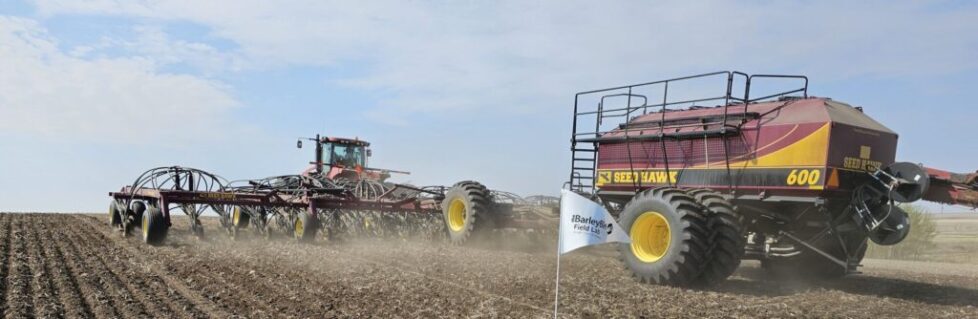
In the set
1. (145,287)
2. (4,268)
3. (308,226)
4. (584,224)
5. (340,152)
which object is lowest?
(4,268)

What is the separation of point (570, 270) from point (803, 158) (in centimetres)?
365

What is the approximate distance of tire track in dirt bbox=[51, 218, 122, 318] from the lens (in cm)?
647

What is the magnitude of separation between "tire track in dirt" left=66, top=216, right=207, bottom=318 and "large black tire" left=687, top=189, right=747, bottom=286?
19.3 feet

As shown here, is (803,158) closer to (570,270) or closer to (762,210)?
(762,210)

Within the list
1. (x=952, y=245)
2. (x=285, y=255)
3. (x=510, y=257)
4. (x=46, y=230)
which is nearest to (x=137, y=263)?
(x=285, y=255)

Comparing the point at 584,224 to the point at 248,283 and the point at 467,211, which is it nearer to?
the point at 248,283

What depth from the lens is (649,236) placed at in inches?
368

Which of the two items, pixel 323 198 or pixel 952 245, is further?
pixel 952 245

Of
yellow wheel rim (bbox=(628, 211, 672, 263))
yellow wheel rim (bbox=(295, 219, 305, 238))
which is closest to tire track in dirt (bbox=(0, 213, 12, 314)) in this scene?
yellow wheel rim (bbox=(295, 219, 305, 238))

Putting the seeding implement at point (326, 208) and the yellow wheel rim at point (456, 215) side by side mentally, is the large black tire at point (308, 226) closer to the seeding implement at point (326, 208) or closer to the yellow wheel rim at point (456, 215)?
the seeding implement at point (326, 208)

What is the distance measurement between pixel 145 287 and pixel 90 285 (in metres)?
0.66

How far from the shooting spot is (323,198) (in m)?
14.0

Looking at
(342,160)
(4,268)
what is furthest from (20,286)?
(342,160)

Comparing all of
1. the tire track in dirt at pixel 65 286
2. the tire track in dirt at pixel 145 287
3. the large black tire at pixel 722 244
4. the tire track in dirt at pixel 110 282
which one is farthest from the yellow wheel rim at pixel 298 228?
the large black tire at pixel 722 244
